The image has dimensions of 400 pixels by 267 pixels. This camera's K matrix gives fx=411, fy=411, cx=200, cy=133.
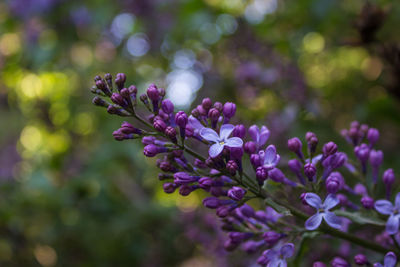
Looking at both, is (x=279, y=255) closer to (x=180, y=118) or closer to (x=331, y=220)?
(x=331, y=220)

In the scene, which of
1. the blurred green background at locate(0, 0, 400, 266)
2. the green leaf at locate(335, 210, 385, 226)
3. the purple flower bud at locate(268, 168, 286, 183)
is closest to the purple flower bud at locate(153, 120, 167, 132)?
the purple flower bud at locate(268, 168, 286, 183)

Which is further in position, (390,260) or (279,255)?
(279,255)

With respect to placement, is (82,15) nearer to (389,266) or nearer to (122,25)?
(122,25)

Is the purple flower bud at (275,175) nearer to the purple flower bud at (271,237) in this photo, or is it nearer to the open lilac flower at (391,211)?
the purple flower bud at (271,237)

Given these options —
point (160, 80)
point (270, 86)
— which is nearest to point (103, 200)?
point (270, 86)

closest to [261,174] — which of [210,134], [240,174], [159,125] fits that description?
[240,174]

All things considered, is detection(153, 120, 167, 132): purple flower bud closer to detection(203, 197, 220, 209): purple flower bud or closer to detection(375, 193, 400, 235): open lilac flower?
detection(203, 197, 220, 209): purple flower bud
